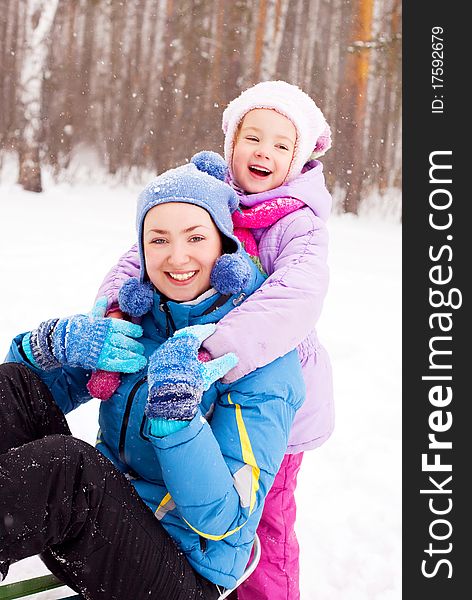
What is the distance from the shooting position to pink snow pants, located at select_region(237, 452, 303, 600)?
7.21ft

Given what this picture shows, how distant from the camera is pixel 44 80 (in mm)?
9422

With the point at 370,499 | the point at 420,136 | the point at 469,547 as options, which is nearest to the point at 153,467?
the point at 469,547

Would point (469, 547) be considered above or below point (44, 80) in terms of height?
below

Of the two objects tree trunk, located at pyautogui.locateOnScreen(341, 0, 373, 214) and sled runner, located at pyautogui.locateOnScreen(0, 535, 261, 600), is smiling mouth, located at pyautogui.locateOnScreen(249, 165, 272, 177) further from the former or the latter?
tree trunk, located at pyautogui.locateOnScreen(341, 0, 373, 214)

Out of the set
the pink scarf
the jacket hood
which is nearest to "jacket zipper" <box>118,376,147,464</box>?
the pink scarf

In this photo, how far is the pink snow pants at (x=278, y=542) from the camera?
2.20 meters

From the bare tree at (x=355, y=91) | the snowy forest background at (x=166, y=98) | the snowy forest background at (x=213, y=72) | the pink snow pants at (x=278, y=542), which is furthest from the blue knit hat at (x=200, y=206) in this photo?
the bare tree at (x=355, y=91)

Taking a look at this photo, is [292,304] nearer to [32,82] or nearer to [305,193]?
[305,193]

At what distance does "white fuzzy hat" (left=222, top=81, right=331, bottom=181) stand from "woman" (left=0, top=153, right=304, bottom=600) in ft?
1.21

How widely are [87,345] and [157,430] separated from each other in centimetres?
36

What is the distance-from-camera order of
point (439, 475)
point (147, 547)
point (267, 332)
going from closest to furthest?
point (147, 547), point (267, 332), point (439, 475)

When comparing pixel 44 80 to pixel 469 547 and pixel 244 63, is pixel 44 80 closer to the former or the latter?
pixel 244 63

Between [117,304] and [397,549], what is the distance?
1611 millimetres

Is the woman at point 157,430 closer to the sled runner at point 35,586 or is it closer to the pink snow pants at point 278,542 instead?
the sled runner at point 35,586
